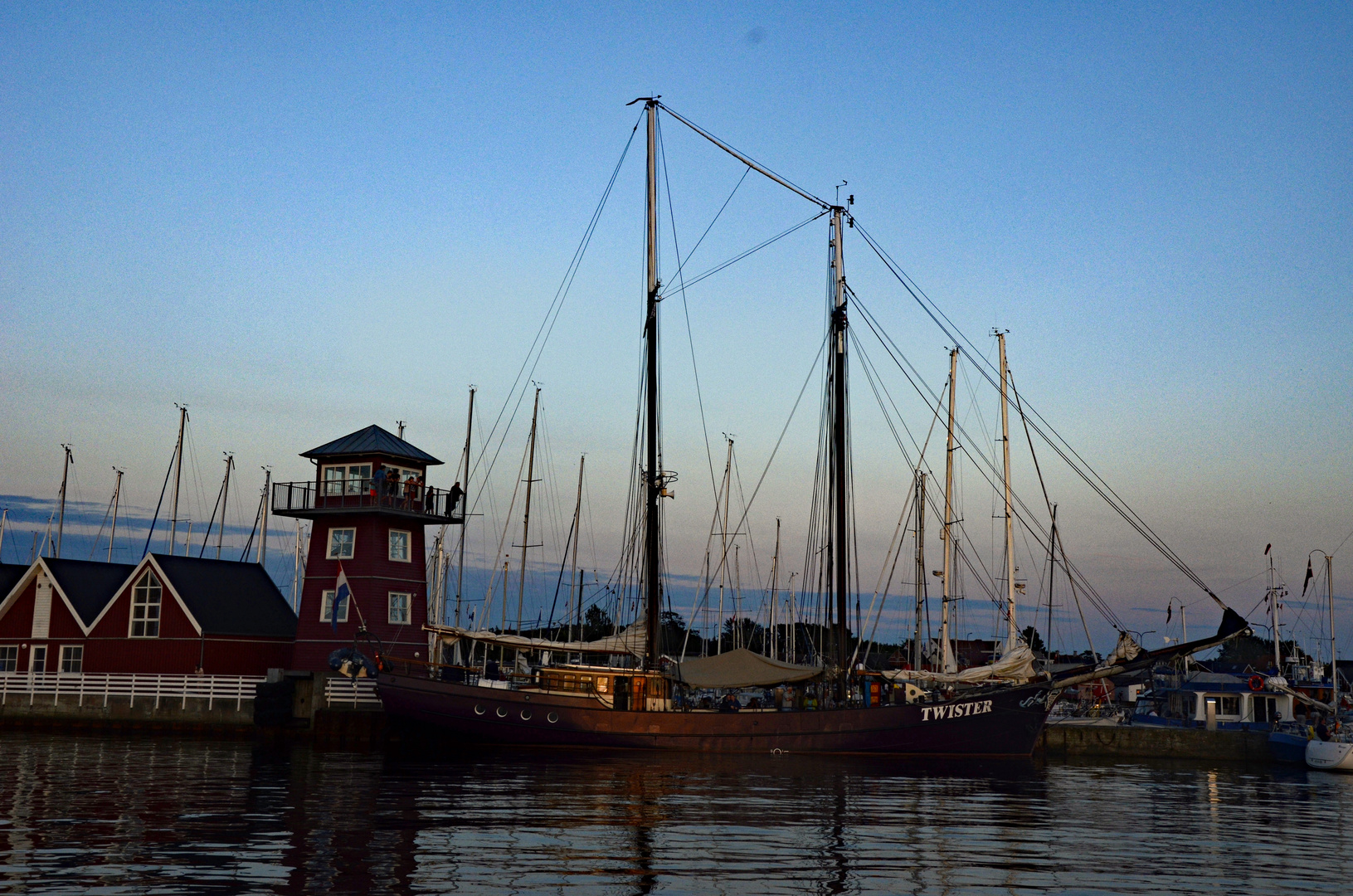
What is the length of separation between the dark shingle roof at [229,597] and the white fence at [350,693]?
26.6 feet

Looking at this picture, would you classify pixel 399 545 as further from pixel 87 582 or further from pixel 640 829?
pixel 640 829

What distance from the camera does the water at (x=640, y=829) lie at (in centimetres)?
1609

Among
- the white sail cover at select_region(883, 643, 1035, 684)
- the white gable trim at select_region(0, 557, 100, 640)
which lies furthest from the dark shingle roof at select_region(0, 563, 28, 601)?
the white sail cover at select_region(883, 643, 1035, 684)

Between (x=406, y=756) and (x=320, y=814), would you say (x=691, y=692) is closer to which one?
(x=406, y=756)

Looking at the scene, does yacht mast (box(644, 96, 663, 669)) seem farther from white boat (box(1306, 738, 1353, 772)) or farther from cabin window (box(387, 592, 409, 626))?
white boat (box(1306, 738, 1353, 772))

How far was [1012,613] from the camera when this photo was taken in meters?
47.7

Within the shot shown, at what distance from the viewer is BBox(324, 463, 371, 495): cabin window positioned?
160 ft

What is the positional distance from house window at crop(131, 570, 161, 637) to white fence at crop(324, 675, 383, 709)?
1074 centimetres

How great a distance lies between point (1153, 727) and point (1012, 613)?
6.66m

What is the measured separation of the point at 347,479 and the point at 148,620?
1147 centimetres

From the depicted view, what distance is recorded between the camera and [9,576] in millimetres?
60438

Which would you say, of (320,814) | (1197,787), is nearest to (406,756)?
(320,814)

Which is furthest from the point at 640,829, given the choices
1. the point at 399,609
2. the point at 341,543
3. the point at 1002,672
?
the point at 341,543

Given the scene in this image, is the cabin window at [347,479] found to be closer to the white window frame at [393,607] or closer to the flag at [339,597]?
the flag at [339,597]
